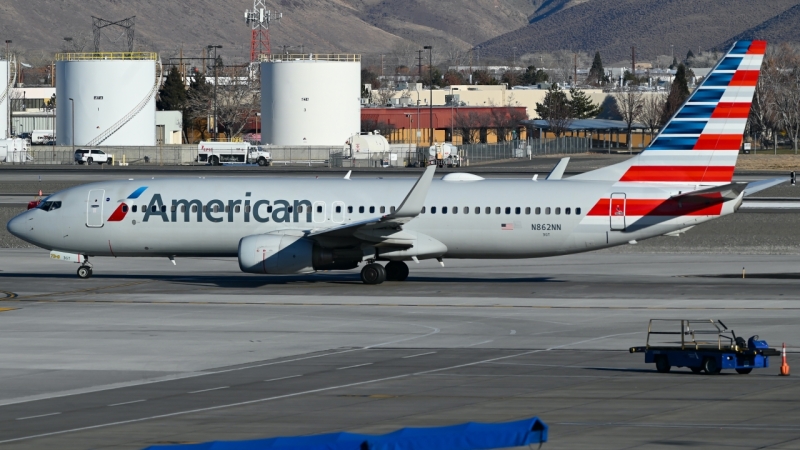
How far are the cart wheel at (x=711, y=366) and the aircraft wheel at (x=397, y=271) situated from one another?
19619 millimetres

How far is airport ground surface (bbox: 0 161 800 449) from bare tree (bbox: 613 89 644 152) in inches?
5324

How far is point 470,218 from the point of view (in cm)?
4172

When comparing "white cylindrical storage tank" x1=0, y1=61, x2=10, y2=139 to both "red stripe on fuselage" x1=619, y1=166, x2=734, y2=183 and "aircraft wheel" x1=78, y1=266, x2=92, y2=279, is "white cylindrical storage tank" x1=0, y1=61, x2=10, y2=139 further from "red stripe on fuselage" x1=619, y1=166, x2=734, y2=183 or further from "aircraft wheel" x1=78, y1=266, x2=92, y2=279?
"red stripe on fuselage" x1=619, y1=166, x2=734, y2=183

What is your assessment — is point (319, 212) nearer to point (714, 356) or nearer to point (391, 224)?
point (391, 224)

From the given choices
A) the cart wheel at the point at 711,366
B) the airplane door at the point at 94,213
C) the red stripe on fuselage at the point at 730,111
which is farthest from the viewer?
the airplane door at the point at 94,213

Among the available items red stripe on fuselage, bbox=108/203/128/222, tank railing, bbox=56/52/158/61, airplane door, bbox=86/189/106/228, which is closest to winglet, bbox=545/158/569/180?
red stripe on fuselage, bbox=108/203/128/222

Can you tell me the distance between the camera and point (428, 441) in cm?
1011

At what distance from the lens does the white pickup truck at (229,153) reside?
124 meters

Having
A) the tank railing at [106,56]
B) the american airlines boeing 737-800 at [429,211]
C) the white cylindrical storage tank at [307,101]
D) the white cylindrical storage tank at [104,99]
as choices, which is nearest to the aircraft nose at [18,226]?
the american airlines boeing 737-800 at [429,211]

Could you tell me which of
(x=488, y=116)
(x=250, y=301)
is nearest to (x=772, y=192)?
(x=250, y=301)

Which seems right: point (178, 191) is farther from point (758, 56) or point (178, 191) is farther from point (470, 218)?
point (758, 56)

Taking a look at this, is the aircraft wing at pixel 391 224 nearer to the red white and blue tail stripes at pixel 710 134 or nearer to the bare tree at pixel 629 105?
the red white and blue tail stripes at pixel 710 134

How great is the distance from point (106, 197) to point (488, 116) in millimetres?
136835

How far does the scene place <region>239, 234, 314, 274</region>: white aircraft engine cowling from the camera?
1578 inches
